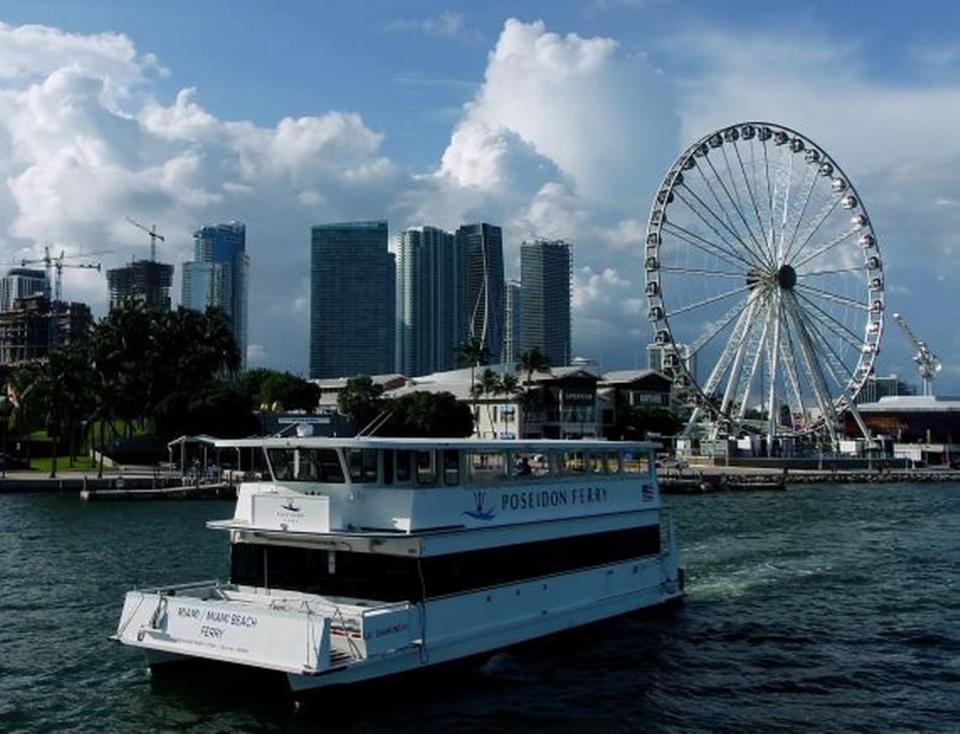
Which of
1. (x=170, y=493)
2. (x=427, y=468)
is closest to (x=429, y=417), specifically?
(x=170, y=493)

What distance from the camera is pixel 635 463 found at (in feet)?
106

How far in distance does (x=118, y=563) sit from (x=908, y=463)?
123 metres

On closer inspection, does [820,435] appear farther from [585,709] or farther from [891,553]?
[585,709]

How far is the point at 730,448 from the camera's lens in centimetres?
12925

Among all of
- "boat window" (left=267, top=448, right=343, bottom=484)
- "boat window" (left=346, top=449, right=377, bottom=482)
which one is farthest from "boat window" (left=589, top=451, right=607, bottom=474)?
"boat window" (left=267, top=448, right=343, bottom=484)

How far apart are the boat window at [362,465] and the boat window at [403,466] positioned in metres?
0.57

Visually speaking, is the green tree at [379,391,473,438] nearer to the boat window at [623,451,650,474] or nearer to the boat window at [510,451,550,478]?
the boat window at [623,451,650,474]

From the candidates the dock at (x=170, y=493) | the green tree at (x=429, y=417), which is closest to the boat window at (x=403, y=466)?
the dock at (x=170, y=493)

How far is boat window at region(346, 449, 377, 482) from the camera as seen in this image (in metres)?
23.9

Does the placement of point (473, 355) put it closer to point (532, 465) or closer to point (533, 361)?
point (533, 361)

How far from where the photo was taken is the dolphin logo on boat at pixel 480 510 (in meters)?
24.9

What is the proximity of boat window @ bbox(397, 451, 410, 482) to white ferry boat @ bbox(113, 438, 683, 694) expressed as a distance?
29mm

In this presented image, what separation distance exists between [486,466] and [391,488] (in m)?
3.53

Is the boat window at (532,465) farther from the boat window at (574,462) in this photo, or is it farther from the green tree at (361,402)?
the green tree at (361,402)
